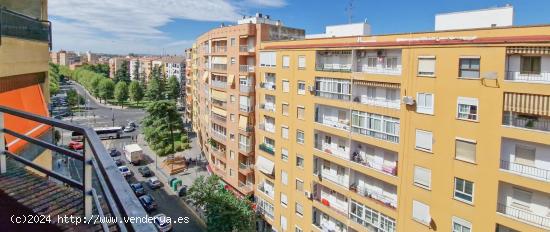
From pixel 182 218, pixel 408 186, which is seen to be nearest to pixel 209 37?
pixel 182 218

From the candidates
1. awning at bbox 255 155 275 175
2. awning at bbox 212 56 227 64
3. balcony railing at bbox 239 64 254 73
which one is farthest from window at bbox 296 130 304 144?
awning at bbox 212 56 227 64

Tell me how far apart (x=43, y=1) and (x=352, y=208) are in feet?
52.9

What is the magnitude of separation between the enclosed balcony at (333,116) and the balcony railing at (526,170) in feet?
25.0

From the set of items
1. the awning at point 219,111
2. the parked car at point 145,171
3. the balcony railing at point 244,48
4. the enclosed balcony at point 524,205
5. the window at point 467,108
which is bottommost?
the parked car at point 145,171

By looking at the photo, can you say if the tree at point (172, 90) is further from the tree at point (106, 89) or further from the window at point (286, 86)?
the window at point (286, 86)

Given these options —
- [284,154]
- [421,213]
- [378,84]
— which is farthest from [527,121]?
[284,154]

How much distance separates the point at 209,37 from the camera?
3403 centimetres

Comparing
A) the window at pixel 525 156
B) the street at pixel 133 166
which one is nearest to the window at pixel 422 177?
the window at pixel 525 156

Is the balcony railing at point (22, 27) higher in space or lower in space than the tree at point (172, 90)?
higher

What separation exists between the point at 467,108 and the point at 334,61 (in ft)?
26.6

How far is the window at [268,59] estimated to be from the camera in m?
25.0

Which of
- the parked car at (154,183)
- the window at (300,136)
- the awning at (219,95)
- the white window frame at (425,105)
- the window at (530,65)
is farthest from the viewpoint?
the parked car at (154,183)

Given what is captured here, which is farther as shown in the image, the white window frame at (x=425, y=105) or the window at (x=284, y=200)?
the window at (x=284, y=200)

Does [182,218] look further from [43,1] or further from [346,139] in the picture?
[43,1]
